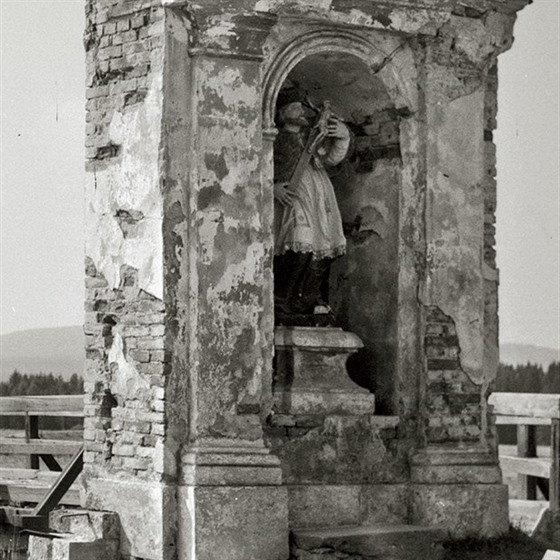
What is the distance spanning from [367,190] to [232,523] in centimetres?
278

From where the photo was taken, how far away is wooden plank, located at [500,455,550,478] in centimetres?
1603

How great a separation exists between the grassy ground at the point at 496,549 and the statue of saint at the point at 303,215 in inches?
70.1

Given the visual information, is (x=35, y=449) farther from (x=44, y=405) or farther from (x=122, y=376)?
(x=122, y=376)

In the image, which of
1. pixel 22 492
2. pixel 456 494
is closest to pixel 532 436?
pixel 456 494

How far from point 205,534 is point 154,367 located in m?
1.12

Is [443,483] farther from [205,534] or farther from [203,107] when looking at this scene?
[203,107]

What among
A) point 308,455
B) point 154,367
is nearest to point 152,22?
point 154,367

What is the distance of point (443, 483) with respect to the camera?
12000mm

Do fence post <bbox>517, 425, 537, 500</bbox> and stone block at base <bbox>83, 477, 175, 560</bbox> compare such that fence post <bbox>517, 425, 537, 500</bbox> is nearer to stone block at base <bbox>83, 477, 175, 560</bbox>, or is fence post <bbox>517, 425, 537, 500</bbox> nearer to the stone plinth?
the stone plinth

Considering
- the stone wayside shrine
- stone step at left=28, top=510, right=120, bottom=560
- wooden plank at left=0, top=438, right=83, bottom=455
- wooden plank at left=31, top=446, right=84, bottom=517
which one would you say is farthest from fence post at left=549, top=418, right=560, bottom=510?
stone step at left=28, top=510, right=120, bottom=560

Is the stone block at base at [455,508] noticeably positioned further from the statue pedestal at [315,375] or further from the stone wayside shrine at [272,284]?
the statue pedestal at [315,375]

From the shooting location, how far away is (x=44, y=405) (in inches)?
661

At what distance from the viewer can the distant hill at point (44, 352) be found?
18906 millimetres

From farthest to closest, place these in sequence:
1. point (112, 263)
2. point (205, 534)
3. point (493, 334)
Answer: point (493, 334)
point (112, 263)
point (205, 534)
